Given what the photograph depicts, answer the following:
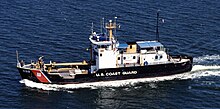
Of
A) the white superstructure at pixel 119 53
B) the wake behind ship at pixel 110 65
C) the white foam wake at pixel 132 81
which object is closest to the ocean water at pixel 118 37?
the white foam wake at pixel 132 81

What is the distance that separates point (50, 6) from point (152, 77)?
46784 mm

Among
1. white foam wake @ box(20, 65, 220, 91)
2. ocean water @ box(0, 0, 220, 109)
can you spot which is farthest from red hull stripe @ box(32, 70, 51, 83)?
ocean water @ box(0, 0, 220, 109)

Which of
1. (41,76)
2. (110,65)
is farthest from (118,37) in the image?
(41,76)

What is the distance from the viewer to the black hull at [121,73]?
3693 inches

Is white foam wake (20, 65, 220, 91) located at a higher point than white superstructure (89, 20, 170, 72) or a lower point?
lower

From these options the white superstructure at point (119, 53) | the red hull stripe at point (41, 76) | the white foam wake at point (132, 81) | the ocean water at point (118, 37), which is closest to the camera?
the ocean water at point (118, 37)

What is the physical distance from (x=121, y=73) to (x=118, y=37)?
2085 centimetres

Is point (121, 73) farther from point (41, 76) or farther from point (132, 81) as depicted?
point (41, 76)

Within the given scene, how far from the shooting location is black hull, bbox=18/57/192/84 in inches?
A: 3693

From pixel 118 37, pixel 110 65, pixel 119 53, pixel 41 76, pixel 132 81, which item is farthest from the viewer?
pixel 118 37

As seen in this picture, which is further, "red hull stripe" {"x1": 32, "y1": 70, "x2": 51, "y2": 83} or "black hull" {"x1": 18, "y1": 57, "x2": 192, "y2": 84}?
"black hull" {"x1": 18, "y1": 57, "x2": 192, "y2": 84}

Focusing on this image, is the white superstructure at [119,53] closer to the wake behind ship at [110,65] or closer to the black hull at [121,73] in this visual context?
the wake behind ship at [110,65]

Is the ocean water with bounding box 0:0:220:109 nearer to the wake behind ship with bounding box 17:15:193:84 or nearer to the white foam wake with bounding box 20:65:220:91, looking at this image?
the white foam wake with bounding box 20:65:220:91

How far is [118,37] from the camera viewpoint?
378 feet
